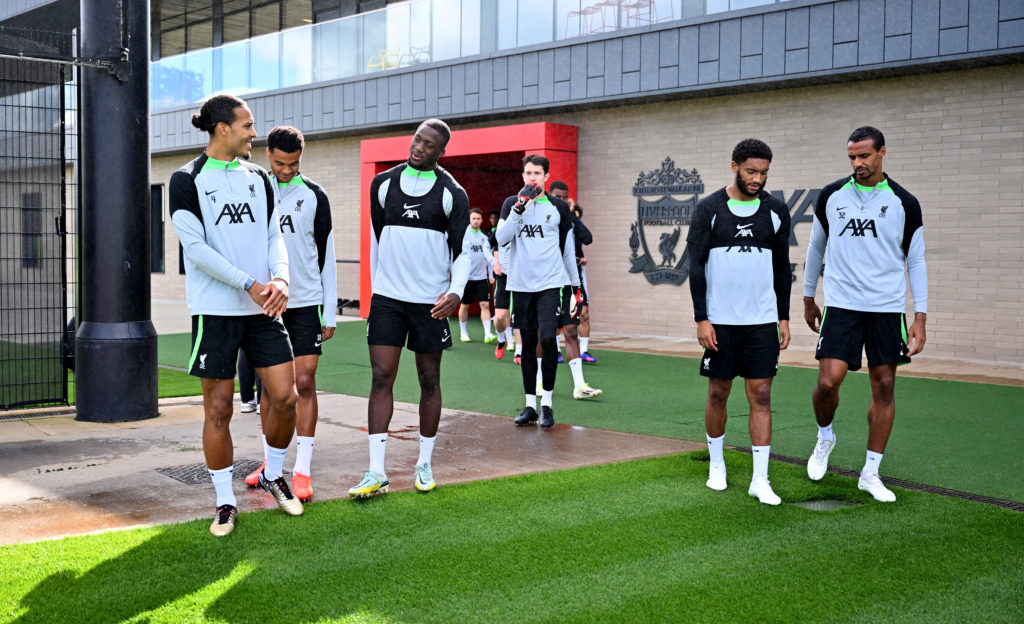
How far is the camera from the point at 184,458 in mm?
5941

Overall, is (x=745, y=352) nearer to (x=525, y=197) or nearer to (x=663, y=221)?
(x=525, y=197)

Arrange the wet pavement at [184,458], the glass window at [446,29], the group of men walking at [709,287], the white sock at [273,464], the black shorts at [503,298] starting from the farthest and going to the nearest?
the glass window at [446,29] < the black shorts at [503,298] < the group of men walking at [709,287] < the white sock at [273,464] < the wet pavement at [184,458]

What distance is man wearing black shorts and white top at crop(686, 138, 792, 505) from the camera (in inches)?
206

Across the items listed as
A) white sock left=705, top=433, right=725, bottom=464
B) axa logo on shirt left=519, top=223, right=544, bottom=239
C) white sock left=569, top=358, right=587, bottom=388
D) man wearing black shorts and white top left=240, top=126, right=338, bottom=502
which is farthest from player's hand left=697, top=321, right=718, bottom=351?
white sock left=569, top=358, right=587, bottom=388

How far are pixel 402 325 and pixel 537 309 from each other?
95.8 inches

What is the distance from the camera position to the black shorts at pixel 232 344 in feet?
14.3

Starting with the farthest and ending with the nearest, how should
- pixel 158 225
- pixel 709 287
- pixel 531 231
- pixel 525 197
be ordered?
pixel 158 225
pixel 531 231
pixel 525 197
pixel 709 287

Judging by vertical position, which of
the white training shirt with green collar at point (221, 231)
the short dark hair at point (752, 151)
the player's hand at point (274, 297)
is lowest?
the player's hand at point (274, 297)

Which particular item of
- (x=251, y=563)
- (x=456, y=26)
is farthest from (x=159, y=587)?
(x=456, y=26)

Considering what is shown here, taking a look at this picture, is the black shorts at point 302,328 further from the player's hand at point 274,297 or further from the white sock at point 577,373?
the white sock at point 577,373

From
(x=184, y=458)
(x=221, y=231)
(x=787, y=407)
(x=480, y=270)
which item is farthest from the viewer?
(x=480, y=270)

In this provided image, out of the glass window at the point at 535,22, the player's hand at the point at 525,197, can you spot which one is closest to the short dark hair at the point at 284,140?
the player's hand at the point at 525,197

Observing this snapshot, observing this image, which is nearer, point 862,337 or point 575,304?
point 862,337

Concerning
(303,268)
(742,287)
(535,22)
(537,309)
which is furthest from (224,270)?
(535,22)
